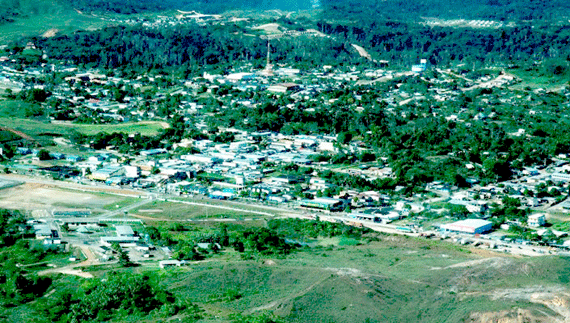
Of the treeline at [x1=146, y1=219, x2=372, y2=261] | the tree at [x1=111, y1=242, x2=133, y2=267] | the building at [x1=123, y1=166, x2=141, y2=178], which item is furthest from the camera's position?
the building at [x1=123, y1=166, x2=141, y2=178]

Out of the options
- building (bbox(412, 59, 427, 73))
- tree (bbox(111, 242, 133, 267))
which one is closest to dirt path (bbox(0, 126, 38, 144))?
tree (bbox(111, 242, 133, 267))

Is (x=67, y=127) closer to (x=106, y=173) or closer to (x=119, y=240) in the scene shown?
(x=106, y=173)

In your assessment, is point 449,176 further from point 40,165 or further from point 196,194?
point 40,165

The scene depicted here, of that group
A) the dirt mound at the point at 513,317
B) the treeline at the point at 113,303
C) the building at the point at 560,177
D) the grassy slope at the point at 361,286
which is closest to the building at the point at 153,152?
the grassy slope at the point at 361,286

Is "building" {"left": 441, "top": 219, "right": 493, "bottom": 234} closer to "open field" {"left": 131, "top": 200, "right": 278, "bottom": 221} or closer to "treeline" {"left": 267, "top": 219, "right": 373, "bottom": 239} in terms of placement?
"treeline" {"left": 267, "top": 219, "right": 373, "bottom": 239}

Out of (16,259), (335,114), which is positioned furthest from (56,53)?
(16,259)
